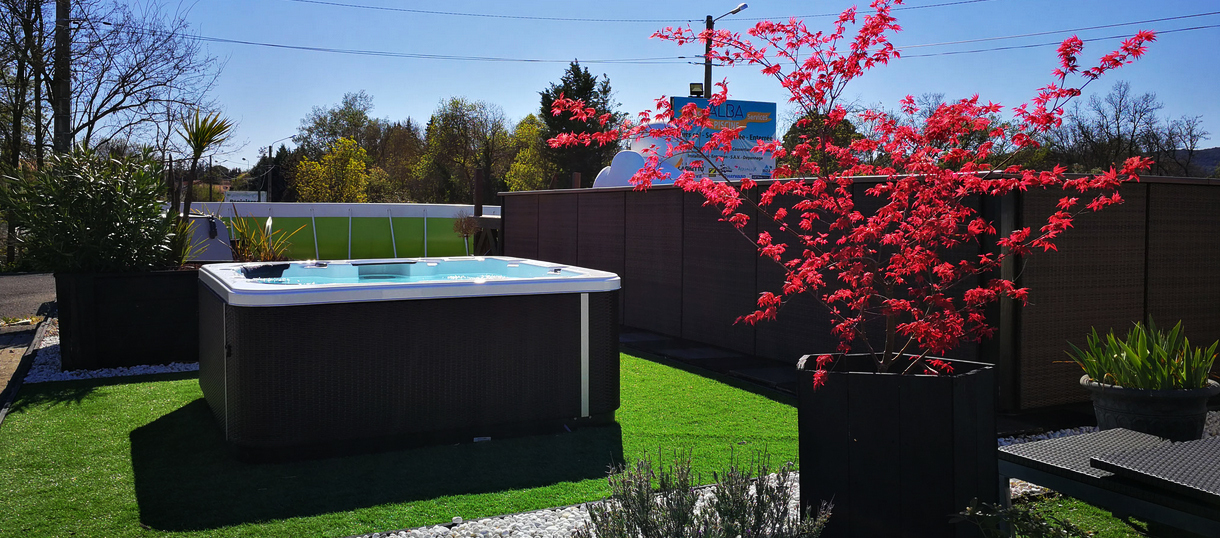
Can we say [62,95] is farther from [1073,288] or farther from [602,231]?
[1073,288]

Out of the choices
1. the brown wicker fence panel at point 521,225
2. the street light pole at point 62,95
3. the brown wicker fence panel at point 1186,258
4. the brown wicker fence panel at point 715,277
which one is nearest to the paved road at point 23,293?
the street light pole at point 62,95

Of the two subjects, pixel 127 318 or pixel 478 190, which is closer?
pixel 127 318

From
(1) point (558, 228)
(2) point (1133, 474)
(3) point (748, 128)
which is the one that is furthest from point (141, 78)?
(2) point (1133, 474)

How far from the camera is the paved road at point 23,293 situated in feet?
32.1

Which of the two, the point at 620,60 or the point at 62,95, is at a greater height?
the point at 620,60

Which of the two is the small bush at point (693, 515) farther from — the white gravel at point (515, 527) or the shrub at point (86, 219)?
the shrub at point (86, 219)

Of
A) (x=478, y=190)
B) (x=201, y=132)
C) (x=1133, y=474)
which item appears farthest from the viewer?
(x=478, y=190)

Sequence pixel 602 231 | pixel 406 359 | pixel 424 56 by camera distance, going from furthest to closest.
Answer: pixel 424 56
pixel 602 231
pixel 406 359

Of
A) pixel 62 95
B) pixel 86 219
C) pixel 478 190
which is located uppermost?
pixel 62 95

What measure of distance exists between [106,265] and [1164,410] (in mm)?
6660

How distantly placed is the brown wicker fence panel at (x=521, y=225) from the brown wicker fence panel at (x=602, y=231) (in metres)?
1.16

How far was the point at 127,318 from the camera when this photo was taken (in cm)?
614

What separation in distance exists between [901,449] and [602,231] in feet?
21.5

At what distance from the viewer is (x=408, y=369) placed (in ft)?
13.3
